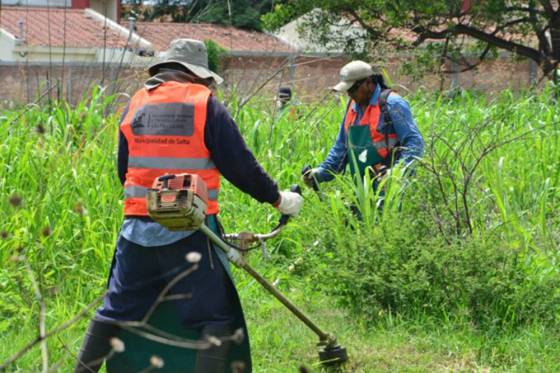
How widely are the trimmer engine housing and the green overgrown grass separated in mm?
704

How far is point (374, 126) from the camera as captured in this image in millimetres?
7328

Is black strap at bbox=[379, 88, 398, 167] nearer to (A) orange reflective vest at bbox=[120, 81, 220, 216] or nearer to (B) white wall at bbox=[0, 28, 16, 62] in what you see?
(A) orange reflective vest at bbox=[120, 81, 220, 216]

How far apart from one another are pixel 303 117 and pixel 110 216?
3.01m

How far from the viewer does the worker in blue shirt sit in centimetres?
719

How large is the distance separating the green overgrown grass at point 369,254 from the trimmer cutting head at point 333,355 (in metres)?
0.14

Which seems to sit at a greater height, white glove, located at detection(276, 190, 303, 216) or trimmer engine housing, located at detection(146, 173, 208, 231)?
trimmer engine housing, located at detection(146, 173, 208, 231)

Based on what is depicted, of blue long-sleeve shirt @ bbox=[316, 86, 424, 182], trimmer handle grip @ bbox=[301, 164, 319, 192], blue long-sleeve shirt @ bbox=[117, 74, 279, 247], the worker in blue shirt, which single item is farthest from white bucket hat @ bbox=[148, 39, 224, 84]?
trimmer handle grip @ bbox=[301, 164, 319, 192]

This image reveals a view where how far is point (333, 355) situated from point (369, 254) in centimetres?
103

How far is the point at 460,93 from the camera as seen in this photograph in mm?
12578

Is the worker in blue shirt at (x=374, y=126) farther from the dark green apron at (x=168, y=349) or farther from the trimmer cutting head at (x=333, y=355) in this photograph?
the dark green apron at (x=168, y=349)

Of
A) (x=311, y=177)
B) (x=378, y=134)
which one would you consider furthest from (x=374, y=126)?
(x=311, y=177)

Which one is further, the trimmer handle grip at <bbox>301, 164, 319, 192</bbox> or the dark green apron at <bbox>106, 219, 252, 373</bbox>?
the trimmer handle grip at <bbox>301, 164, 319, 192</bbox>

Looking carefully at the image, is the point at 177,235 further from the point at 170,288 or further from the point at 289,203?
the point at 289,203

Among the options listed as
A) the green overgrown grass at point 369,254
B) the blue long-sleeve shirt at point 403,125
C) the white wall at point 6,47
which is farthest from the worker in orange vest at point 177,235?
the white wall at point 6,47
